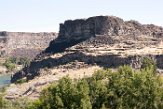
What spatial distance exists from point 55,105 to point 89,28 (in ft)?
364

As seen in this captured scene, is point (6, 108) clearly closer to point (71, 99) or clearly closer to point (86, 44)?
point (71, 99)

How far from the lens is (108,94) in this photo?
65.0m

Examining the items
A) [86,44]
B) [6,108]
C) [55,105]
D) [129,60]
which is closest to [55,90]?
[55,105]

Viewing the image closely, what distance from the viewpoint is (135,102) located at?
6469 cm

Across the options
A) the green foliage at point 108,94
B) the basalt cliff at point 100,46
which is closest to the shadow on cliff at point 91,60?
the basalt cliff at point 100,46

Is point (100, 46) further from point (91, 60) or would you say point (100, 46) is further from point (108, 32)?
point (91, 60)

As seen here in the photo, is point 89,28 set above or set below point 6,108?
above

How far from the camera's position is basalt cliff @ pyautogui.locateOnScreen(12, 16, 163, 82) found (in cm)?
14875

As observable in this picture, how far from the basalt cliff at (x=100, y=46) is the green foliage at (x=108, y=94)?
252 feet

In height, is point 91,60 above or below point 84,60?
above

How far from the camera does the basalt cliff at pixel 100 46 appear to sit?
148750 millimetres

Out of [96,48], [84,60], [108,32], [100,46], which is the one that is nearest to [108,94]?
[84,60]

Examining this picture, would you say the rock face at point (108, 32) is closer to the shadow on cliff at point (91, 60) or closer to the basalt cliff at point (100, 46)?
the basalt cliff at point (100, 46)

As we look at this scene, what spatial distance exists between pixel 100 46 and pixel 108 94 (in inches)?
3832
